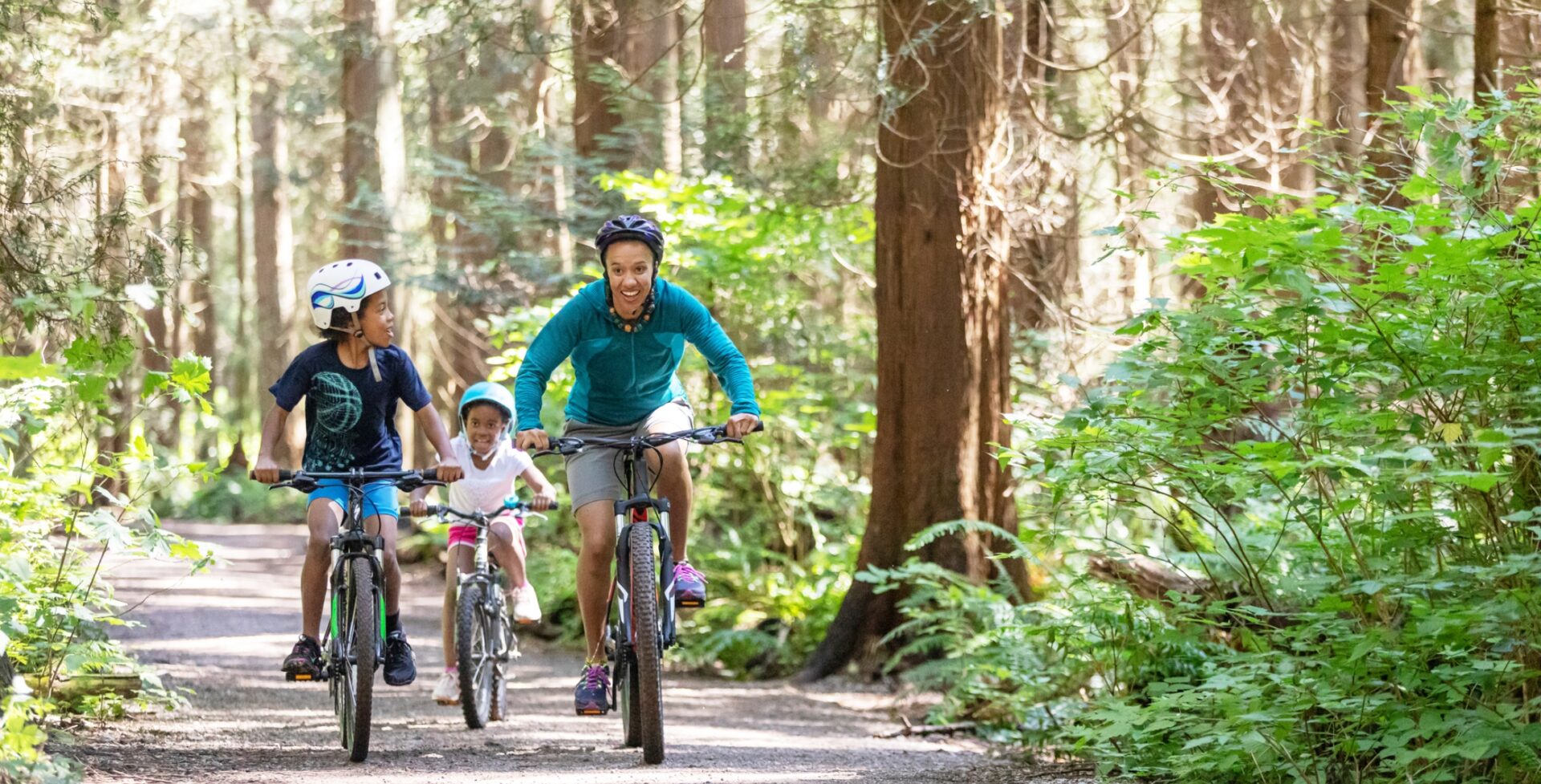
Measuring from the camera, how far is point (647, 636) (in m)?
5.91

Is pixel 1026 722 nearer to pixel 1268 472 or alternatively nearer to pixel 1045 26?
pixel 1268 472

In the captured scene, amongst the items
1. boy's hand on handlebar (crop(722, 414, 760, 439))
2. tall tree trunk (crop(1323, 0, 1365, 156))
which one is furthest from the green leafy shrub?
tall tree trunk (crop(1323, 0, 1365, 156))

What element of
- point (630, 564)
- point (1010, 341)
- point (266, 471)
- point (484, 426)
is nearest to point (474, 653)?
point (484, 426)

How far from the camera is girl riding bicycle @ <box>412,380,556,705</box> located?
773cm

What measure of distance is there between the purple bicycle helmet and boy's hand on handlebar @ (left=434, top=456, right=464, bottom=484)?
122 cm

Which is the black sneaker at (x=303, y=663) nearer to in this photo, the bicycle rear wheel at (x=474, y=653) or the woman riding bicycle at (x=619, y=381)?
the bicycle rear wheel at (x=474, y=653)

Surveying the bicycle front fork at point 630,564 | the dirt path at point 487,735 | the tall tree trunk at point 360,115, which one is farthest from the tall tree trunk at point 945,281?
the tall tree trunk at point 360,115

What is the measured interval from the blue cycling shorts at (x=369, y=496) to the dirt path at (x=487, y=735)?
3.80ft

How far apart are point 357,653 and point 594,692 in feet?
3.54

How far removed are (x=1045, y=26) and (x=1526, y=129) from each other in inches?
272

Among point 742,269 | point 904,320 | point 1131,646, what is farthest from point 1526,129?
point 742,269

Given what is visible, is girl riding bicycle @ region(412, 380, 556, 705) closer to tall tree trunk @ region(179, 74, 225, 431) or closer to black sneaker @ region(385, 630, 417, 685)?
black sneaker @ region(385, 630, 417, 685)

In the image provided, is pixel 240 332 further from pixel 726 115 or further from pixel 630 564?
pixel 630 564

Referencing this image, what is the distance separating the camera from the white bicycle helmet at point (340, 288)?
6.39 metres
